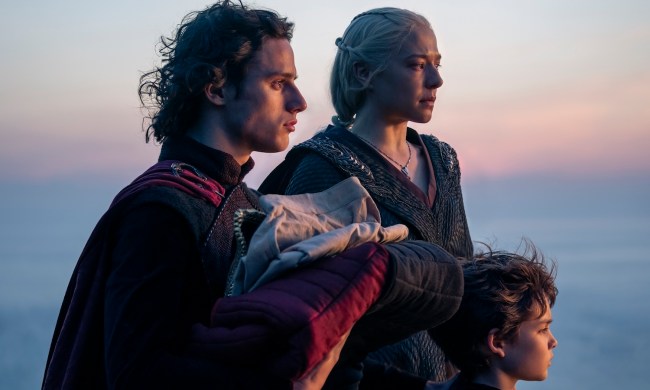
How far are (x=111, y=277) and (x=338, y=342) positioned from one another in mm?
472

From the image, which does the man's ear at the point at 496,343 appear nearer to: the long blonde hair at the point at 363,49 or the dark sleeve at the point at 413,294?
the dark sleeve at the point at 413,294

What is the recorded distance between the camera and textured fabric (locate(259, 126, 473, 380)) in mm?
3467

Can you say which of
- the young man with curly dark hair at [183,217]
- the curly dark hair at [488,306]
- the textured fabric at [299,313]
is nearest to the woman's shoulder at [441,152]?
the curly dark hair at [488,306]

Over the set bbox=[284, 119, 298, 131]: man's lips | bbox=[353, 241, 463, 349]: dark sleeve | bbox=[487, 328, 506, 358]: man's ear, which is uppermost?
bbox=[284, 119, 298, 131]: man's lips

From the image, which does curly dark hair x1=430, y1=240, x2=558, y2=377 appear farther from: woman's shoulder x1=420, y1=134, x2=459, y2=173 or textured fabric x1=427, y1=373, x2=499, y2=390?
woman's shoulder x1=420, y1=134, x2=459, y2=173

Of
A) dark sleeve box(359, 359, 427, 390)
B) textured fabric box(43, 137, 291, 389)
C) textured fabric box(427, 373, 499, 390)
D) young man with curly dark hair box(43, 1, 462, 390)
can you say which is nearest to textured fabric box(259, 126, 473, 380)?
textured fabric box(427, 373, 499, 390)

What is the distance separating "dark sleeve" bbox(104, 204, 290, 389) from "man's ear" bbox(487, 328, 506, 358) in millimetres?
888

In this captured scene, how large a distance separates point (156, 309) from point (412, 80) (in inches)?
74.3

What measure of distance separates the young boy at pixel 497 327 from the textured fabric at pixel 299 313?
893mm

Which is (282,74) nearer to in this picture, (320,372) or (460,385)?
(320,372)

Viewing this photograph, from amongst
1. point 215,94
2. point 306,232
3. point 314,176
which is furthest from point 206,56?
point 314,176

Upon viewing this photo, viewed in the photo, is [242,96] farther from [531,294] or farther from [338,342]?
[531,294]

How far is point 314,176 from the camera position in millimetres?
3594

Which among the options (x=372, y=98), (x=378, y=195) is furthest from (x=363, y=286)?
(x=372, y=98)
